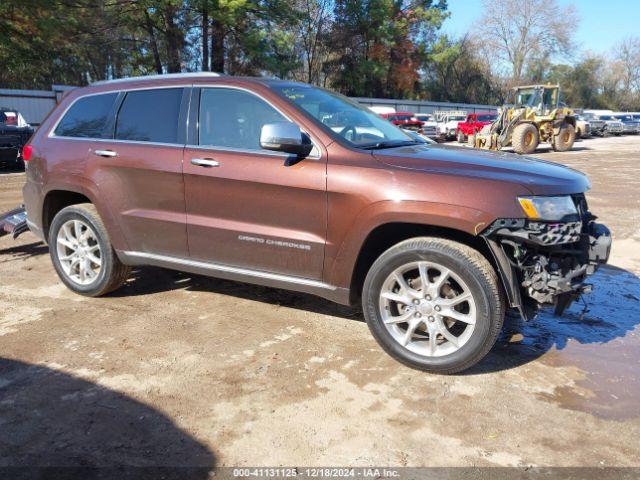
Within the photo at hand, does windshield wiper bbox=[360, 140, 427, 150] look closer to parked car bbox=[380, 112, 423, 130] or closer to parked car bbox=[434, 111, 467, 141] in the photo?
parked car bbox=[380, 112, 423, 130]

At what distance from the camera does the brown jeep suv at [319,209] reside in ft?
10.6

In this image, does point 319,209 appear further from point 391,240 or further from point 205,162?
point 205,162

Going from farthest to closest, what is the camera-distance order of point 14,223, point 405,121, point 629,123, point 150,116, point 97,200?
1. point 629,123
2. point 405,121
3. point 14,223
4. point 97,200
5. point 150,116

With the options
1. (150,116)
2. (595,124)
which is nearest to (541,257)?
(150,116)

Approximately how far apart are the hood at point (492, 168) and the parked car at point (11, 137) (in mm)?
12987

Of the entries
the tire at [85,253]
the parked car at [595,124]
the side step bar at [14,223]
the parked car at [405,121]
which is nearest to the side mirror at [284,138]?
the tire at [85,253]

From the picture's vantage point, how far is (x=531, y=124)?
21.4 meters

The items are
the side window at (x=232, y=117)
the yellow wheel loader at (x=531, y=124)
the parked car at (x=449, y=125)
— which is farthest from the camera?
the parked car at (x=449, y=125)

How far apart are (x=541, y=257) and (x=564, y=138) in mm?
23193

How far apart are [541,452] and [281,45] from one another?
30549mm

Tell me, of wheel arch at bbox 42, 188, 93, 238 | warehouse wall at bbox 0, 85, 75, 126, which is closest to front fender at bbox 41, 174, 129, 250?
wheel arch at bbox 42, 188, 93, 238

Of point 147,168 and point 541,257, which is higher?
point 147,168

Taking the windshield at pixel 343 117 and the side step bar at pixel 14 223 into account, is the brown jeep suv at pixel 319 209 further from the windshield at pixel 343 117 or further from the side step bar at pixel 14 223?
the side step bar at pixel 14 223

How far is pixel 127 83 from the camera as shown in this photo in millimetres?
4543
